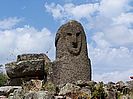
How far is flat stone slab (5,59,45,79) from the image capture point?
1623 centimetres

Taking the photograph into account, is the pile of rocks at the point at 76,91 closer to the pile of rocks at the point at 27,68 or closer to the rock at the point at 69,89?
the rock at the point at 69,89

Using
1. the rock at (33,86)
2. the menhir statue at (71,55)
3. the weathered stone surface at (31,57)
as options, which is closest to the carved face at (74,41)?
the menhir statue at (71,55)

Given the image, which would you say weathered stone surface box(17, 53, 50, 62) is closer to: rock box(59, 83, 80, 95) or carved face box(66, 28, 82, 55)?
carved face box(66, 28, 82, 55)

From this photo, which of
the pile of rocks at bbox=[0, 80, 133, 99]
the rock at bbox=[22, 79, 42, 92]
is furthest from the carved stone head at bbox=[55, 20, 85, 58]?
the rock at bbox=[22, 79, 42, 92]

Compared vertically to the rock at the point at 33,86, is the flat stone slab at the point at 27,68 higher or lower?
higher

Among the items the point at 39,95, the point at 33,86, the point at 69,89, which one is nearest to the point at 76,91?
the point at 69,89

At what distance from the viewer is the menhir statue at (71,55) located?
667 inches

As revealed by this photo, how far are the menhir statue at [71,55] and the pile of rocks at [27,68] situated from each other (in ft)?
2.37

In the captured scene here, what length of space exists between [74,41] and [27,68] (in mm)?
2417

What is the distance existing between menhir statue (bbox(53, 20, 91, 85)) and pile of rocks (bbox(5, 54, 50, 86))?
0.72 metres

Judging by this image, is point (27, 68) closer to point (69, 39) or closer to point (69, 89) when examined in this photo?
point (69, 39)

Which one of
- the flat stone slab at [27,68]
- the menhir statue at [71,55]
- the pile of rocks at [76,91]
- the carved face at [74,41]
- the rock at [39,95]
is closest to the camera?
the rock at [39,95]

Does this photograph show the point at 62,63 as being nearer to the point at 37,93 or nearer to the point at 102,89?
the point at 102,89

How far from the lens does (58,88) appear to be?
11109 mm
